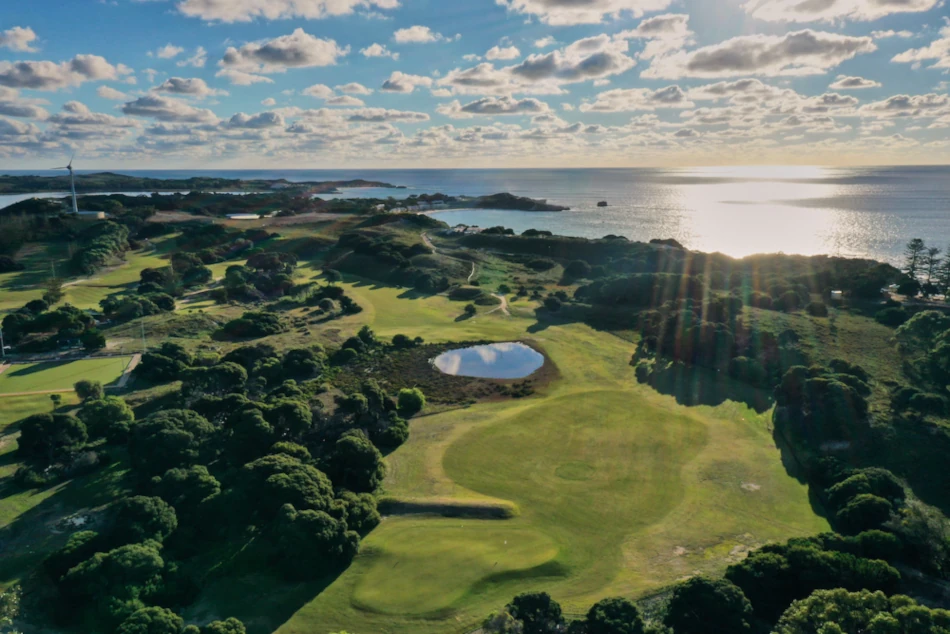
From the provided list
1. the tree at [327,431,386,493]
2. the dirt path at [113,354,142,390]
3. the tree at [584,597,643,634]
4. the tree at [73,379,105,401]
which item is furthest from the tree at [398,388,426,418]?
the tree at [584,597,643,634]

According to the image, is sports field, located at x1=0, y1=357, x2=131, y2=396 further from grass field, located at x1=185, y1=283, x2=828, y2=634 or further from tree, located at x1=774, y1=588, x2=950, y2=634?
tree, located at x1=774, y1=588, x2=950, y2=634

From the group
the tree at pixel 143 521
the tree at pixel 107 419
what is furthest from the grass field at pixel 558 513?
the tree at pixel 107 419

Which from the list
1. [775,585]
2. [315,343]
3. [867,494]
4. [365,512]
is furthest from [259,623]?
[315,343]

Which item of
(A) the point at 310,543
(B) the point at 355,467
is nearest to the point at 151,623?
(A) the point at 310,543

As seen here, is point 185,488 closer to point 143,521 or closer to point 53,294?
point 143,521

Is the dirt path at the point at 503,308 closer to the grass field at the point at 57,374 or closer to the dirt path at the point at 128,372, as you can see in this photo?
the dirt path at the point at 128,372

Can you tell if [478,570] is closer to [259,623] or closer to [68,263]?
[259,623]
